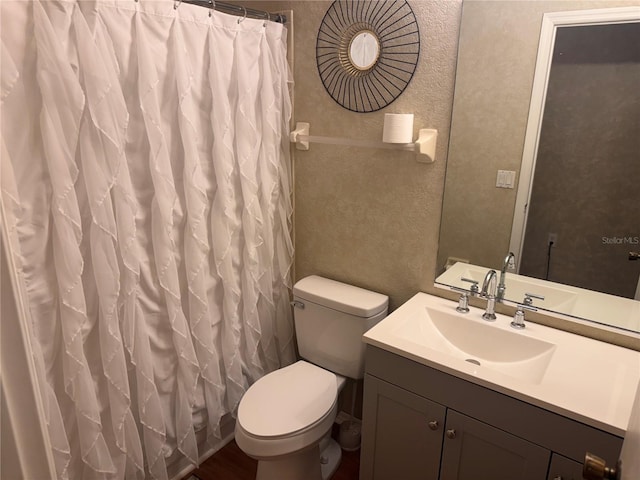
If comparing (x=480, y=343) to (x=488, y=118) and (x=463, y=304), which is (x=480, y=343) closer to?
(x=463, y=304)

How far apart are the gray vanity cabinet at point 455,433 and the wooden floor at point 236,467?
34 cm

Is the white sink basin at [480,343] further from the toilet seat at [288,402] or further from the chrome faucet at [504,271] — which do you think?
the toilet seat at [288,402]

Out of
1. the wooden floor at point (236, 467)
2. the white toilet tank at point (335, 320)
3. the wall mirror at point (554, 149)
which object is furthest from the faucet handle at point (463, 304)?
the wooden floor at point (236, 467)

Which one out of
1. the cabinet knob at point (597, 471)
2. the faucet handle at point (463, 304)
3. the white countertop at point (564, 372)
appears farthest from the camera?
the faucet handle at point (463, 304)

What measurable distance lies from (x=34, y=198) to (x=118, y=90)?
41cm

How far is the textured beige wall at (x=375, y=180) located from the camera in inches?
65.5

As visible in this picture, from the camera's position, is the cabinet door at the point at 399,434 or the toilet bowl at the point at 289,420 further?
the toilet bowl at the point at 289,420

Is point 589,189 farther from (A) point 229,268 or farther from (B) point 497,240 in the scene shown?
(A) point 229,268

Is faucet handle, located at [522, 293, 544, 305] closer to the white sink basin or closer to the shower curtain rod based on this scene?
the white sink basin

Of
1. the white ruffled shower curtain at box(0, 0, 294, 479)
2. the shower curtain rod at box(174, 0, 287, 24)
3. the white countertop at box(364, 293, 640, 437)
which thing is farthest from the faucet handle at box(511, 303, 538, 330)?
the shower curtain rod at box(174, 0, 287, 24)

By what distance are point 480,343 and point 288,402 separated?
78cm

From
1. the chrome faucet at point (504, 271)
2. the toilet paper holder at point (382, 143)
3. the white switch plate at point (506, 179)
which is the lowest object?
the chrome faucet at point (504, 271)

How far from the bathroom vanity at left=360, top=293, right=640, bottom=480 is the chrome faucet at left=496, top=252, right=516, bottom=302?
0.28ft

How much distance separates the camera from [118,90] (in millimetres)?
1375
